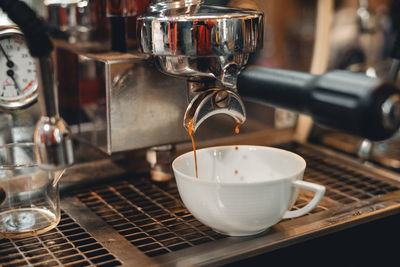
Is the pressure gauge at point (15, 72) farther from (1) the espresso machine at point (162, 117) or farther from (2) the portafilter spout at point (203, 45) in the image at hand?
(2) the portafilter spout at point (203, 45)

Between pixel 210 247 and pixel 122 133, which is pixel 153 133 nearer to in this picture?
pixel 122 133

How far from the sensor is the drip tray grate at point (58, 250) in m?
0.54

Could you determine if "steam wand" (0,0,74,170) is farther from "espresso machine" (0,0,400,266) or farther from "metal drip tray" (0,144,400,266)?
"metal drip tray" (0,144,400,266)

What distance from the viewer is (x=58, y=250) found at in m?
0.57

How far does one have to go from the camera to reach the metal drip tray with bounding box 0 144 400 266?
55 cm

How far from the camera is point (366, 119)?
401 mm

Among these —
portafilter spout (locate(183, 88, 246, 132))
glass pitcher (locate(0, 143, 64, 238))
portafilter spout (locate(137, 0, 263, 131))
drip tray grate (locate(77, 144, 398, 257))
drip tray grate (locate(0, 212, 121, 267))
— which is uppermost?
portafilter spout (locate(137, 0, 263, 131))

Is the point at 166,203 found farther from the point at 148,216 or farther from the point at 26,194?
the point at 26,194

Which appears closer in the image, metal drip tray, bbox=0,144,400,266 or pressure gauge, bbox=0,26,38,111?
metal drip tray, bbox=0,144,400,266

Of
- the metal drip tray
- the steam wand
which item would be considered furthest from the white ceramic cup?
the steam wand

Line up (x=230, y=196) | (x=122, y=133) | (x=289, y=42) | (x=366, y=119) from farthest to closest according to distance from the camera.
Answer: (x=289, y=42) < (x=122, y=133) < (x=230, y=196) < (x=366, y=119)

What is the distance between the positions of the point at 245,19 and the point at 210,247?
0.83 ft

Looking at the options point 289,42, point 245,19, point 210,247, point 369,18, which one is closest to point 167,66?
point 245,19

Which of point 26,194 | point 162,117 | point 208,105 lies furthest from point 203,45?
point 26,194
